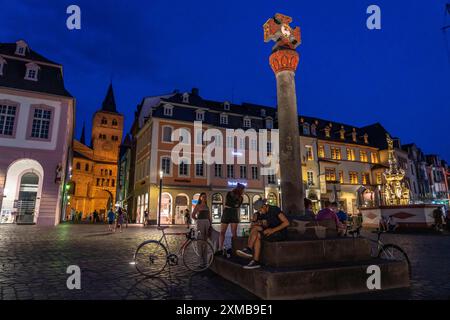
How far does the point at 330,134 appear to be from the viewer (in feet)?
155

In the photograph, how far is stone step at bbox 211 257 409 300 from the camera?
477 centimetres

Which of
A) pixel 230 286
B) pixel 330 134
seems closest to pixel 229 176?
pixel 330 134

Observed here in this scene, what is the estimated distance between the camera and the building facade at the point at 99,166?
236 ft

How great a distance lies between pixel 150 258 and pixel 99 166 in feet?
255

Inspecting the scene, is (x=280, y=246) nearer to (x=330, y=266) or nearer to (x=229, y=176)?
(x=330, y=266)

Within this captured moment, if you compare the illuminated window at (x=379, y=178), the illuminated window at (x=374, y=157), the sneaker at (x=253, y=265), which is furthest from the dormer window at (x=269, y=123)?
the sneaker at (x=253, y=265)

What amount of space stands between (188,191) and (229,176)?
19.0 ft

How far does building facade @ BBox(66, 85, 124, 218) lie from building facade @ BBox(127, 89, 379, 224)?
35360 millimetres

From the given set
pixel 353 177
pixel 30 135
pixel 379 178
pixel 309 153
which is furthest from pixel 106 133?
pixel 379 178

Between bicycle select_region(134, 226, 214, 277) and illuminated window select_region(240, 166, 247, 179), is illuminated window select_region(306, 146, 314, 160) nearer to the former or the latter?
illuminated window select_region(240, 166, 247, 179)

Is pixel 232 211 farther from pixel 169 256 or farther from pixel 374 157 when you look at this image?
pixel 374 157

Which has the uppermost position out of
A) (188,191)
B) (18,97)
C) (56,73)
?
(56,73)

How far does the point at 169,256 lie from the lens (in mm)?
7246
